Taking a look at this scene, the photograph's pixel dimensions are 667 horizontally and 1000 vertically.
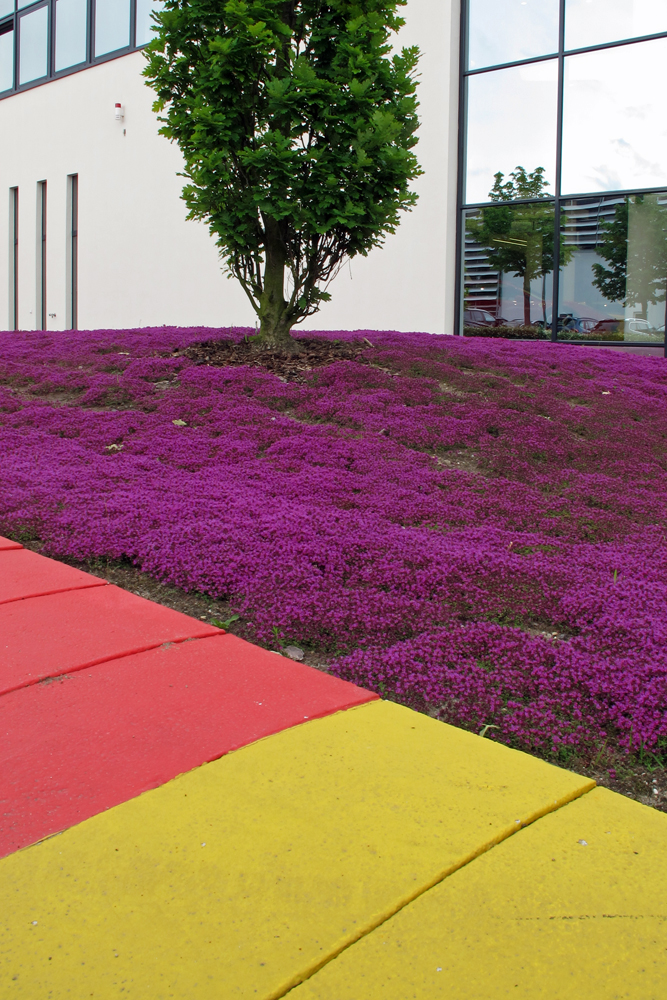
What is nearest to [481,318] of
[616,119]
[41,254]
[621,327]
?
[621,327]

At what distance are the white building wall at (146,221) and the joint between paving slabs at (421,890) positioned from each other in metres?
13.6

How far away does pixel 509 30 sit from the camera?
561 inches

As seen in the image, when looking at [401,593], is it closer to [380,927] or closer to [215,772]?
[215,772]

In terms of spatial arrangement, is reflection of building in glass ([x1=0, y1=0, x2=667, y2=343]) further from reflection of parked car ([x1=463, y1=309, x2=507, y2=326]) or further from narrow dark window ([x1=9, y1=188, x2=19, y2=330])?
narrow dark window ([x1=9, y1=188, x2=19, y2=330])

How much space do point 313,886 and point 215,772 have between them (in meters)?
0.51

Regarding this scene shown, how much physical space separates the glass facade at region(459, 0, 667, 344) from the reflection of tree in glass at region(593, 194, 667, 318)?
2 centimetres

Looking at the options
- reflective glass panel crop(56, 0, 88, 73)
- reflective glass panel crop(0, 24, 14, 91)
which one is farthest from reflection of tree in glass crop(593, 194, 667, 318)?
reflective glass panel crop(0, 24, 14, 91)

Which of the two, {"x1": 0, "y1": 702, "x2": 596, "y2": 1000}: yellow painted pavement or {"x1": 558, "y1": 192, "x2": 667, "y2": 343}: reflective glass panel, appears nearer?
{"x1": 0, "y1": 702, "x2": 596, "y2": 1000}: yellow painted pavement

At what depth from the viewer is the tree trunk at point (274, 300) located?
855cm

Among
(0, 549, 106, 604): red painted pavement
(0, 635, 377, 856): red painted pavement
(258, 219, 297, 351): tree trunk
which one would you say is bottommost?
(0, 635, 377, 856): red painted pavement

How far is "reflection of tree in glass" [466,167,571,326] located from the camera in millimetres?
14258

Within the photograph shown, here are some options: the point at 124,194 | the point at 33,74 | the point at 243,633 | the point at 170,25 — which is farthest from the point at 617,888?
the point at 33,74

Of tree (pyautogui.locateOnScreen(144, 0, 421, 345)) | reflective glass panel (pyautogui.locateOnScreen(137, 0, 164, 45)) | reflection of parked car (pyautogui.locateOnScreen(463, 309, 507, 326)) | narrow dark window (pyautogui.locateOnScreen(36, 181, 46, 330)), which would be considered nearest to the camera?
tree (pyautogui.locateOnScreen(144, 0, 421, 345))

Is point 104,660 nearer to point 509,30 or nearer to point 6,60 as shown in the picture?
point 509,30
